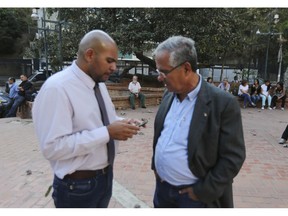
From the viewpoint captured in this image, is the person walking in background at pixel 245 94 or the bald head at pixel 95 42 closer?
the bald head at pixel 95 42

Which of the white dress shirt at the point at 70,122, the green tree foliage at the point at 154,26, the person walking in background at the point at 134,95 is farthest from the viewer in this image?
the green tree foliage at the point at 154,26

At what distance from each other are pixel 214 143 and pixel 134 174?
292cm

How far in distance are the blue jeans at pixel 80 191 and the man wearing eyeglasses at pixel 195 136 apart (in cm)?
43

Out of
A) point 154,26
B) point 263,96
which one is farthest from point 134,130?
point 263,96

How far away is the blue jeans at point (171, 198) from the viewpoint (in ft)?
6.32

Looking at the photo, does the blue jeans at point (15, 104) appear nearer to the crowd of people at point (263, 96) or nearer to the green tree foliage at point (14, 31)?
the crowd of people at point (263, 96)

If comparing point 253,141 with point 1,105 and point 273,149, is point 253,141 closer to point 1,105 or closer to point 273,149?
point 273,149

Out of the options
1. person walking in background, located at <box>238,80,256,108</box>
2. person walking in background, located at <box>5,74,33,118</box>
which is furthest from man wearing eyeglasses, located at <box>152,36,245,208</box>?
person walking in background, located at <box>238,80,256,108</box>

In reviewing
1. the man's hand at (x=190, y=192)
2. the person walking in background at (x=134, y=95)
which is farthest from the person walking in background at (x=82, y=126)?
the person walking in background at (x=134, y=95)

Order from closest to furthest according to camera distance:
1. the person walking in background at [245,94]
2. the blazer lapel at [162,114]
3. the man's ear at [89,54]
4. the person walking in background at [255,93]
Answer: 1. the man's ear at [89,54]
2. the blazer lapel at [162,114]
3. the person walking in background at [245,94]
4. the person walking in background at [255,93]

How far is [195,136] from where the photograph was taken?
1827 millimetres

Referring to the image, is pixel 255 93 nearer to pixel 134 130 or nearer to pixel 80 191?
pixel 134 130

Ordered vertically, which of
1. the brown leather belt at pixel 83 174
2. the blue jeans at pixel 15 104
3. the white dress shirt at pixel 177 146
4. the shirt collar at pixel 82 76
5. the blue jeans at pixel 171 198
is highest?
the shirt collar at pixel 82 76

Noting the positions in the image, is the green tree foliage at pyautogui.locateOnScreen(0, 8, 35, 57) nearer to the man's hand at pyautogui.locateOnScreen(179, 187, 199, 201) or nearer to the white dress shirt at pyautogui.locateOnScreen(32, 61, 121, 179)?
the white dress shirt at pyautogui.locateOnScreen(32, 61, 121, 179)
